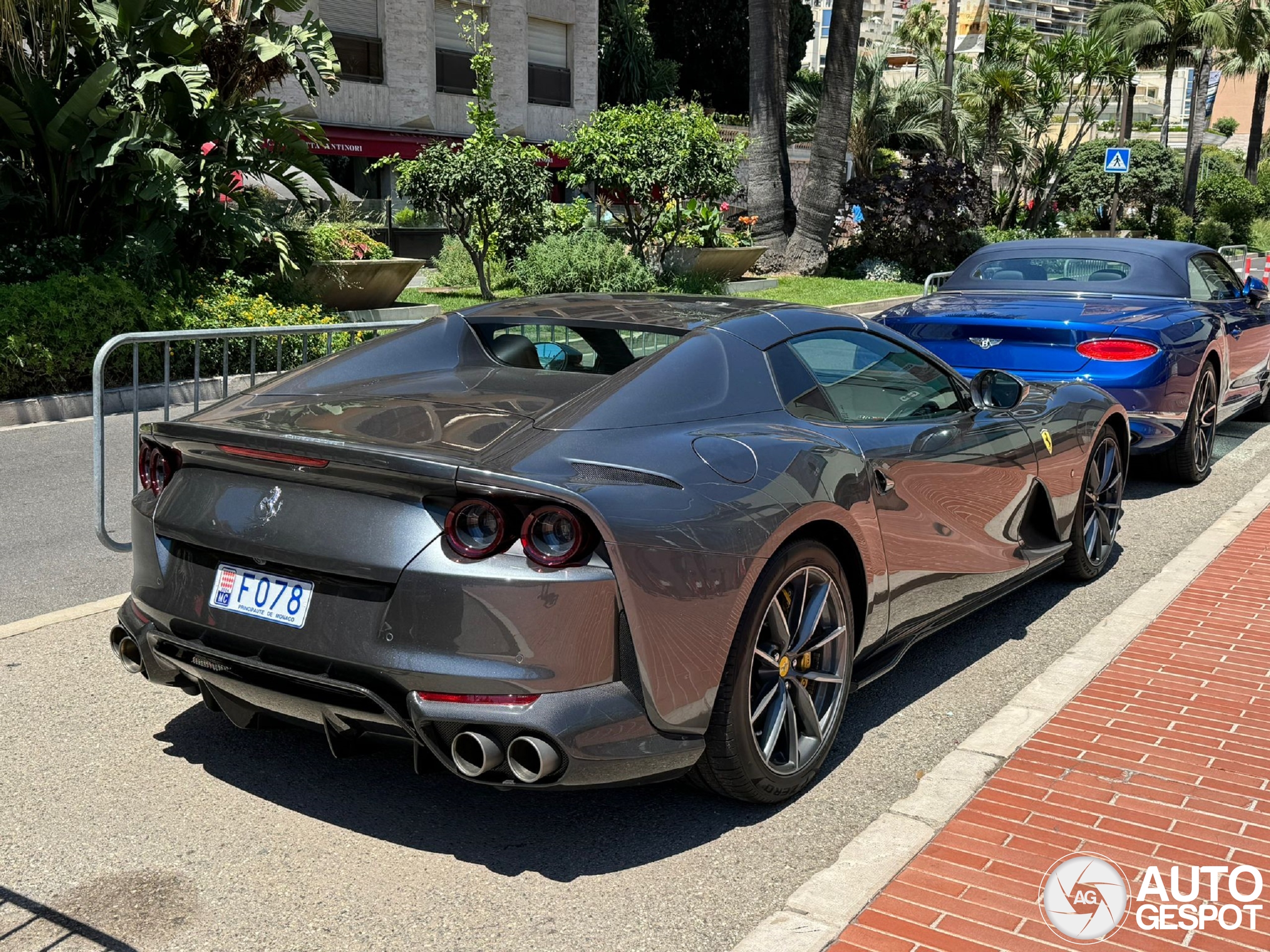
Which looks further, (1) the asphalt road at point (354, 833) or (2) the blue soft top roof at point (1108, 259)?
(2) the blue soft top roof at point (1108, 259)

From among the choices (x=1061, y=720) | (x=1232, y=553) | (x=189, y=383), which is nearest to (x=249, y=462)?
(x=1061, y=720)

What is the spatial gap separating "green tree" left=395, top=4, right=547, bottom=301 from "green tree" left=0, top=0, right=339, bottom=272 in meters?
2.78

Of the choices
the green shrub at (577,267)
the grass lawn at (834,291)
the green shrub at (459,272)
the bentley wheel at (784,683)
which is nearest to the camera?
the bentley wheel at (784,683)

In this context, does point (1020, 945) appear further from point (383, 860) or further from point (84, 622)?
point (84, 622)

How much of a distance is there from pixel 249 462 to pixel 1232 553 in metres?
5.65

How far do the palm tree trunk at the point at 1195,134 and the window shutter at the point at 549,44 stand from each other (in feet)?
84.9

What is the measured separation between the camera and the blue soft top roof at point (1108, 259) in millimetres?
9445

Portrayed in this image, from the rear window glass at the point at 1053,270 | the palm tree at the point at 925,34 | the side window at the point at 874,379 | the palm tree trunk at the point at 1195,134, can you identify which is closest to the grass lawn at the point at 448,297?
the rear window glass at the point at 1053,270

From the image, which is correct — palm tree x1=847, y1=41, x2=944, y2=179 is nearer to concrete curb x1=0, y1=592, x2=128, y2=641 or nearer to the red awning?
the red awning

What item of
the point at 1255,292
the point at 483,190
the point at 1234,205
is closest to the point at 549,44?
the point at 483,190

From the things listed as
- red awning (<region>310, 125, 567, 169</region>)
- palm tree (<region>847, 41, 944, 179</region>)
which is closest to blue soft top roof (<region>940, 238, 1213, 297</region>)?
red awning (<region>310, 125, 567, 169</region>)

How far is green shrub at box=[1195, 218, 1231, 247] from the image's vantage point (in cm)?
4719

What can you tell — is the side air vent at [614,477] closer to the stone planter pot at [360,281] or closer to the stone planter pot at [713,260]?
the stone planter pot at [360,281]

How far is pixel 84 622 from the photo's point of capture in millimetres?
5672
